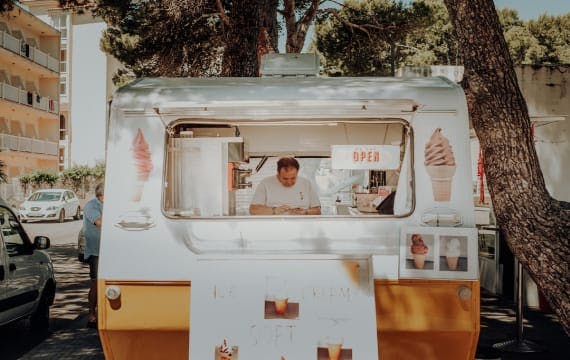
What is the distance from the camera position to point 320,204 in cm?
614

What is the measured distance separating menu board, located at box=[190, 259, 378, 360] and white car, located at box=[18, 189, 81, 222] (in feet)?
83.2

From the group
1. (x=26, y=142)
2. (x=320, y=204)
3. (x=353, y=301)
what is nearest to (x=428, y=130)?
(x=353, y=301)

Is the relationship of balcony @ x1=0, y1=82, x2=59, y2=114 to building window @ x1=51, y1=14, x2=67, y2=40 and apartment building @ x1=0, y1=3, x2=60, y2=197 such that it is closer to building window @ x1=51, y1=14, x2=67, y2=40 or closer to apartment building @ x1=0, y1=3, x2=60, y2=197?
apartment building @ x1=0, y1=3, x2=60, y2=197

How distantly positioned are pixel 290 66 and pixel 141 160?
1.63 m

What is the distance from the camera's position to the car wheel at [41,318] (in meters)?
8.20

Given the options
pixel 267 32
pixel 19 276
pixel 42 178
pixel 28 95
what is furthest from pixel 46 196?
Answer: pixel 19 276

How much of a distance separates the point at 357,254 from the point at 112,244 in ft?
5.04

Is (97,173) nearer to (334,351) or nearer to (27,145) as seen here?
(27,145)

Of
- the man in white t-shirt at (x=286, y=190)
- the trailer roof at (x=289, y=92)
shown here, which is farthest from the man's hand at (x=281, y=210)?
the trailer roof at (x=289, y=92)

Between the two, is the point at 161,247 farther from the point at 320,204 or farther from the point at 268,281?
the point at 320,204

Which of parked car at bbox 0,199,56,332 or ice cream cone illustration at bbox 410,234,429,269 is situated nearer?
ice cream cone illustration at bbox 410,234,429,269

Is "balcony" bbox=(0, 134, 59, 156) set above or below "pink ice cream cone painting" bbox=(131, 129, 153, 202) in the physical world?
above

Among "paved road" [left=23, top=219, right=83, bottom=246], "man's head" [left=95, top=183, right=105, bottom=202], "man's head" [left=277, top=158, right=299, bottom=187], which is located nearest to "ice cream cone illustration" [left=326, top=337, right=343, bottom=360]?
"man's head" [left=277, top=158, right=299, bottom=187]

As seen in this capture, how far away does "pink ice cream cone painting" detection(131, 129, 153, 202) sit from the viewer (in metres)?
4.52
